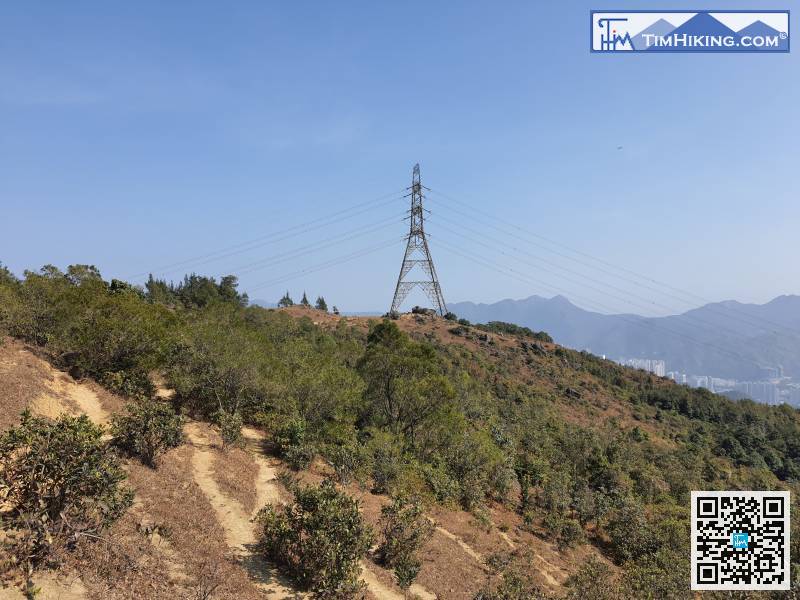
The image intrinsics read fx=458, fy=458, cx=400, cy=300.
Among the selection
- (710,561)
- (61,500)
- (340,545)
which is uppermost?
(61,500)

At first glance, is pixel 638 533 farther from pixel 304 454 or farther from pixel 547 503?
pixel 304 454

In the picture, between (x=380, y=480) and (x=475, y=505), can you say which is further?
(x=475, y=505)

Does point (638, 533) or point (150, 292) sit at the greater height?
point (150, 292)

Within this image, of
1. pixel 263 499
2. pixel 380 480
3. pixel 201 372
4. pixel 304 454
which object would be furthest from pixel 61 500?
pixel 201 372

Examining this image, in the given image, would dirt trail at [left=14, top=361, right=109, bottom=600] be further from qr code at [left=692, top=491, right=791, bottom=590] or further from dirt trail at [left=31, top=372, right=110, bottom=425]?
qr code at [left=692, top=491, right=791, bottom=590]

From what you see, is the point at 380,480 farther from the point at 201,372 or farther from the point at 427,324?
the point at 427,324

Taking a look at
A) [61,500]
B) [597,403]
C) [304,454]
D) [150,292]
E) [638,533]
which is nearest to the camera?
[61,500]

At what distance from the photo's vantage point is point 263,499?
2002 centimetres

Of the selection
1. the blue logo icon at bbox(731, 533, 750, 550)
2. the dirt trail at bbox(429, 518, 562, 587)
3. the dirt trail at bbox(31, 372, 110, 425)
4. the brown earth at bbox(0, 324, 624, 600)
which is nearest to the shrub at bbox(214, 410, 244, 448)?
the brown earth at bbox(0, 324, 624, 600)

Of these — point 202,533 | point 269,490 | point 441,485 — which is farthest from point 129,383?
point 441,485

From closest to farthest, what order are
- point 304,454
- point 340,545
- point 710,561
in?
point 340,545
point 710,561
point 304,454

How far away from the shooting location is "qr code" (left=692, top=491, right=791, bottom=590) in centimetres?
1623

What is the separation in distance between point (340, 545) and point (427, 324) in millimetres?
78650

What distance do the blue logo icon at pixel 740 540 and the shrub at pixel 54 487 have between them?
20.3 metres
